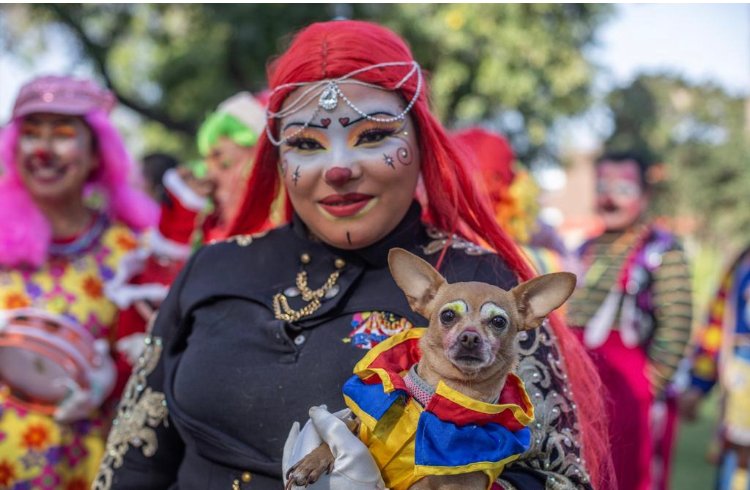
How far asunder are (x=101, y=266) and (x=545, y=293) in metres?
2.45

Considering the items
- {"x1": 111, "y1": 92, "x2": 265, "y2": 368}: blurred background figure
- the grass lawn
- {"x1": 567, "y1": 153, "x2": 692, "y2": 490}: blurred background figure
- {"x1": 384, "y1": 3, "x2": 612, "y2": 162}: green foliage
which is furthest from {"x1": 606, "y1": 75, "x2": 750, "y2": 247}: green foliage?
{"x1": 111, "y1": 92, "x2": 265, "y2": 368}: blurred background figure

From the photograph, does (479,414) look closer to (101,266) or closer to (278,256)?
(278,256)

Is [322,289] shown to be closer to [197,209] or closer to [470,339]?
[470,339]

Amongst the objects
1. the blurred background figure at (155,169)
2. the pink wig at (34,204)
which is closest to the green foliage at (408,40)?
the blurred background figure at (155,169)

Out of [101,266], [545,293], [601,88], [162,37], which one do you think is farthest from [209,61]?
[545,293]

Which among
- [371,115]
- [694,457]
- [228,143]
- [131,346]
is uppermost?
[371,115]

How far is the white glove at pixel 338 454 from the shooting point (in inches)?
66.1

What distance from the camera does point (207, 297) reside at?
2.25 m

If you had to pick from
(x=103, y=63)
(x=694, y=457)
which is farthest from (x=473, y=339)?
(x=103, y=63)

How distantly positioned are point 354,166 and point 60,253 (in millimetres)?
2002

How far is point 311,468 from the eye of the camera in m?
1.69

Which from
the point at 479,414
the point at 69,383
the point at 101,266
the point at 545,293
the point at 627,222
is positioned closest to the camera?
the point at 479,414

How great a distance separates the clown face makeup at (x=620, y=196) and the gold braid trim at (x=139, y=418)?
3570 mm

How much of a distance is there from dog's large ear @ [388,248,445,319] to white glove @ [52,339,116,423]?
6.58ft
